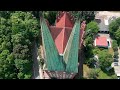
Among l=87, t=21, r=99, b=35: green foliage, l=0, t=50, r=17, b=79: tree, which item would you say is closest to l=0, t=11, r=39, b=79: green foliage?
l=0, t=50, r=17, b=79: tree

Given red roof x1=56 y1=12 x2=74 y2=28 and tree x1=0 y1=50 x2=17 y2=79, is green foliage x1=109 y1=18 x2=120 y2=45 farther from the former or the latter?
tree x1=0 y1=50 x2=17 y2=79

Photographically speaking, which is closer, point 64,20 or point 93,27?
point 64,20

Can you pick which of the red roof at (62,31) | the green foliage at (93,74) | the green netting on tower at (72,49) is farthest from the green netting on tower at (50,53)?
the green foliage at (93,74)

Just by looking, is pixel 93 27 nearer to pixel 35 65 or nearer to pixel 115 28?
pixel 115 28

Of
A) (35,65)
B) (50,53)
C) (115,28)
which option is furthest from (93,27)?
(50,53)
